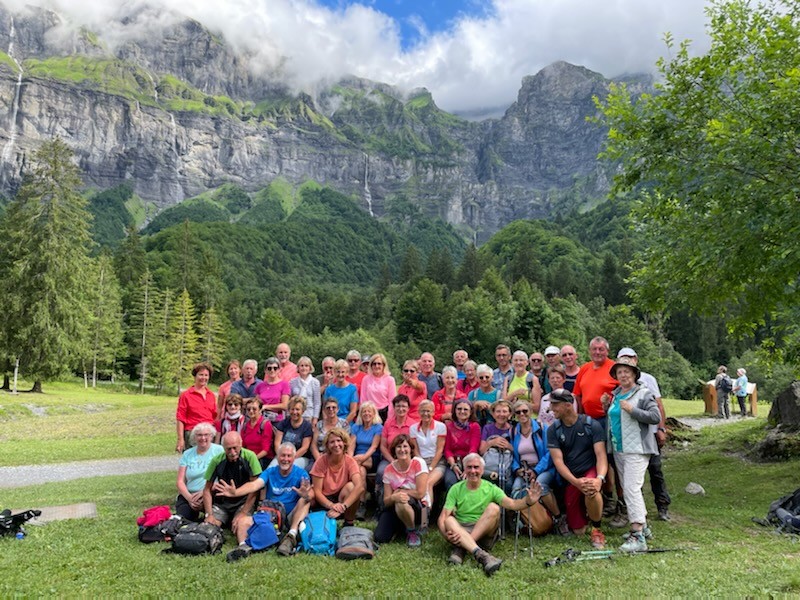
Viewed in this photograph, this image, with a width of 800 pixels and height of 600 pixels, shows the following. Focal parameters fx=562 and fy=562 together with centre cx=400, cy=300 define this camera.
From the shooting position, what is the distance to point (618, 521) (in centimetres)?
823

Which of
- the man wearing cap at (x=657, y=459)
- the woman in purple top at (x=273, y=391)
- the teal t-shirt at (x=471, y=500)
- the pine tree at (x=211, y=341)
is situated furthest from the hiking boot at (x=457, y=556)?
the pine tree at (x=211, y=341)

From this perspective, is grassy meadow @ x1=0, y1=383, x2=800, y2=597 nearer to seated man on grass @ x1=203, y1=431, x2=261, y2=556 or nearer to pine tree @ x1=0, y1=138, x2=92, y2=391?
seated man on grass @ x1=203, y1=431, x2=261, y2=556

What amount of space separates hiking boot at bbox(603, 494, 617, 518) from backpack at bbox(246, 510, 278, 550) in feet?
16.0

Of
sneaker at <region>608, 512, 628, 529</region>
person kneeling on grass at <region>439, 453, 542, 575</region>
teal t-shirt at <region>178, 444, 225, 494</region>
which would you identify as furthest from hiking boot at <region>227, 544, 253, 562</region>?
sneaker at <region>608, 512, 628, 529</region>

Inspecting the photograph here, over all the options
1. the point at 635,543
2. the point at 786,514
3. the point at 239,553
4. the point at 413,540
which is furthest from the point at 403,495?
the point at 786,514

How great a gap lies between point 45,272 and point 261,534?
3536 centimetres

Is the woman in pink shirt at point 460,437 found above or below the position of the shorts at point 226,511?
above

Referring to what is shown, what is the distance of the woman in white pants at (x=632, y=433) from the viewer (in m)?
7.46

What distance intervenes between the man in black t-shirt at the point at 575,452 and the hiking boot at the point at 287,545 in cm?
369

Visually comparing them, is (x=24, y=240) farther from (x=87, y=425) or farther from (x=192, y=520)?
(x=192, y=520)

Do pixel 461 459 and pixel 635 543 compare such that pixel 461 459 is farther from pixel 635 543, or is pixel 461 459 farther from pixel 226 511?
pixel 226 511

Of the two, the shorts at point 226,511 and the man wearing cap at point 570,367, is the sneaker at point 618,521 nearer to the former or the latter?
the man wearing cap at point 570,367

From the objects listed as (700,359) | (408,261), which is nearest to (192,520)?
(700,359)

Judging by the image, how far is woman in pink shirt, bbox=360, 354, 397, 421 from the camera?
1011cm
